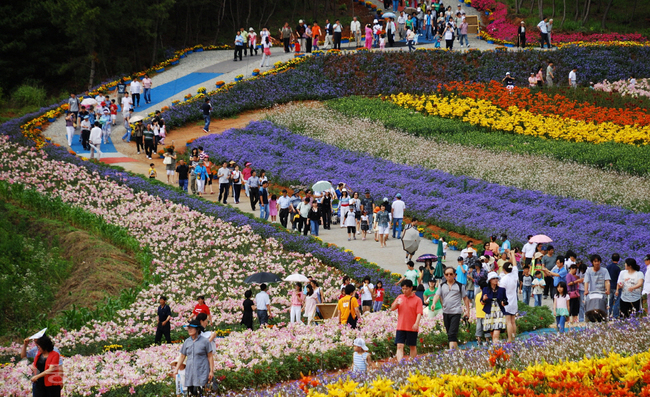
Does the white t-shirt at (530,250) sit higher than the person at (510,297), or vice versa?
the person at (510,297)

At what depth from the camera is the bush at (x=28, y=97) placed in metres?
43.3

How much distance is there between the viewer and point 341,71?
44562 millimetres

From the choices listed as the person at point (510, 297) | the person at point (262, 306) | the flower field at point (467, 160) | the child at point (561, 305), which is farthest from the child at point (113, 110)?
the child at point (561, 305)

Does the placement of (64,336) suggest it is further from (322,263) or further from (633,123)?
(633,123)

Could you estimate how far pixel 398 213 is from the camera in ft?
80.3

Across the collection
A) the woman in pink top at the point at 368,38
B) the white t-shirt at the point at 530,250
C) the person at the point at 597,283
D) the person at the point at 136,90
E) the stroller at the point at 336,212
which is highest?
the woman in pink top at the point at 368,38

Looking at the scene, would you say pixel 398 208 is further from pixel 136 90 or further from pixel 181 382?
pixel 136 90

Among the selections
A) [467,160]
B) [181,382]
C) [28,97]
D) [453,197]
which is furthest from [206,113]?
[181,382]

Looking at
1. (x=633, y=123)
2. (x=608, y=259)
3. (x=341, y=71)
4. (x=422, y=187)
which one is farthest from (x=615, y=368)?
(x=341, y=71)

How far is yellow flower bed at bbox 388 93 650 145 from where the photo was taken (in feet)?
109

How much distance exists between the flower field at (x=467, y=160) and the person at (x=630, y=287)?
1085 centimetres

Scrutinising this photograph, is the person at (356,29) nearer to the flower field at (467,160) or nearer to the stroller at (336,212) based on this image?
the flower field at (467,160)

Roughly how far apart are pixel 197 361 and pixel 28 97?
120ft

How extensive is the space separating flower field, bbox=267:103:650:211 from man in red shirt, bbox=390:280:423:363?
49.1 ft
